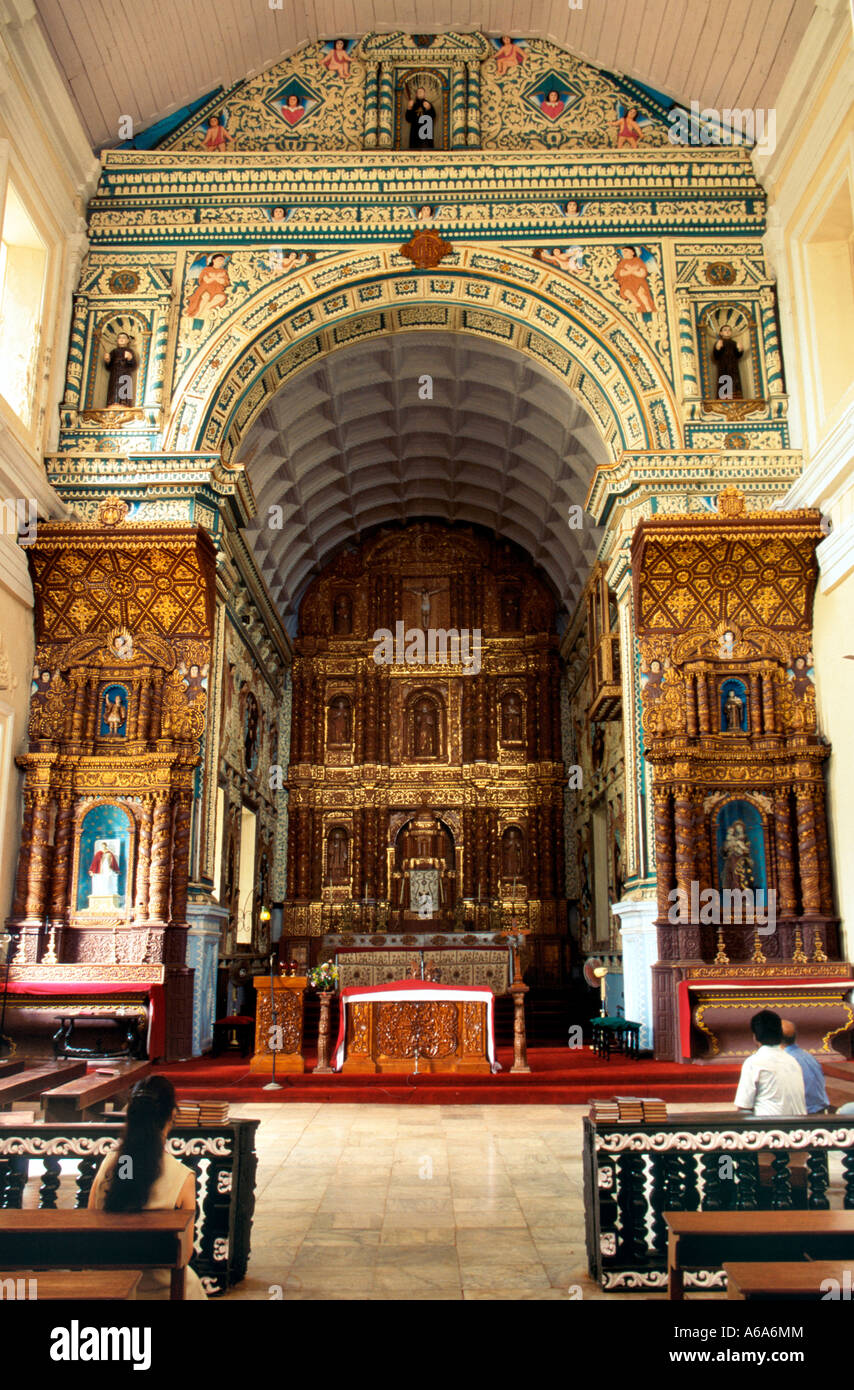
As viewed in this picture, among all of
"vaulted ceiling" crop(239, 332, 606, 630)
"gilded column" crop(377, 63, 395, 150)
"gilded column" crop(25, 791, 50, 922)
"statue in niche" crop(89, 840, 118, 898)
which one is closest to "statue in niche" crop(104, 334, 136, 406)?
"vaulted ceiling" crop(239, 332, 606, 630)

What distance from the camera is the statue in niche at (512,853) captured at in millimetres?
21594

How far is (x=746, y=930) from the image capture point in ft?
40.8

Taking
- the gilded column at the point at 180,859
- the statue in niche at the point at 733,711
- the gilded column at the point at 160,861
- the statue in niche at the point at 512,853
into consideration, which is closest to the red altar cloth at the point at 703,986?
the statue in niche at the point at 733,711

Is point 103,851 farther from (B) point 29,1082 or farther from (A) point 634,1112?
(A) point 634,1112

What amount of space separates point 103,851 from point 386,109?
35.8ft

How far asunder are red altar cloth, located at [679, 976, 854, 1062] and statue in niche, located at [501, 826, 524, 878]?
9.96 m

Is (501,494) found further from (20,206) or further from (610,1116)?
(610,1116)

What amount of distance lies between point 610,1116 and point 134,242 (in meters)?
13.5

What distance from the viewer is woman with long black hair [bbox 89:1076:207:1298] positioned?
3916 mm

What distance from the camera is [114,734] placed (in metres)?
13.4

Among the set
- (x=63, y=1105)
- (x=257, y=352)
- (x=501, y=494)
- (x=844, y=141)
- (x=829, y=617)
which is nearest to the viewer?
(x=63, y=1105)

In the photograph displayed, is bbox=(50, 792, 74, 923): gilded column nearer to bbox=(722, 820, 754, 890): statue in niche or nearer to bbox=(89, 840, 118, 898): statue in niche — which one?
bbox=(89, 840, 118, 898): statue in niche

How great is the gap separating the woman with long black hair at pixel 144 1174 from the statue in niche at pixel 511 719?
18485 millimetres
